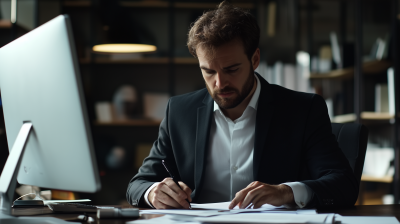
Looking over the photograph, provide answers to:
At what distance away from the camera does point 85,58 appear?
3637 mm

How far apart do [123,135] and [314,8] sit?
85.4 inches

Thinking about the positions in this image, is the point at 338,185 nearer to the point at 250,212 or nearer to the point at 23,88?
the point at 250,212

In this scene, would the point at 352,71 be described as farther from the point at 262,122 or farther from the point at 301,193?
the point at 301,193

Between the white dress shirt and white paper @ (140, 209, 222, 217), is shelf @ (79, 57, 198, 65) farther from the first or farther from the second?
white paper @ (140, 209, 222, 217)

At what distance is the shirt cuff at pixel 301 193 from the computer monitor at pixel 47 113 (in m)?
0.55

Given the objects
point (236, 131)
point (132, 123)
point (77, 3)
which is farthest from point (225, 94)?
point (77, 3)

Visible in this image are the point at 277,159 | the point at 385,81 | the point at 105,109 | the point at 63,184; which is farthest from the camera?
the point at 105,109

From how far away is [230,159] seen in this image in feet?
4.64

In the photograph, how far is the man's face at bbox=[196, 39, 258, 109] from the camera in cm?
137

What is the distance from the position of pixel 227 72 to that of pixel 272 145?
302 millimetres

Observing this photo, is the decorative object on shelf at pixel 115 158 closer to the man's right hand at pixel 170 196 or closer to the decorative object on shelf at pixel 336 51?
the decorative object on shelf at pixel 336 51

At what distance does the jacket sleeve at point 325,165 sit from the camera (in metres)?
1.12

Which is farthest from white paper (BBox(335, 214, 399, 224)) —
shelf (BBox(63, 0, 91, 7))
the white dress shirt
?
shelf (BBox(63, 0, 91, 7))

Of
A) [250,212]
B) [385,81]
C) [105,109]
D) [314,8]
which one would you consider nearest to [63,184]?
[250,212]
